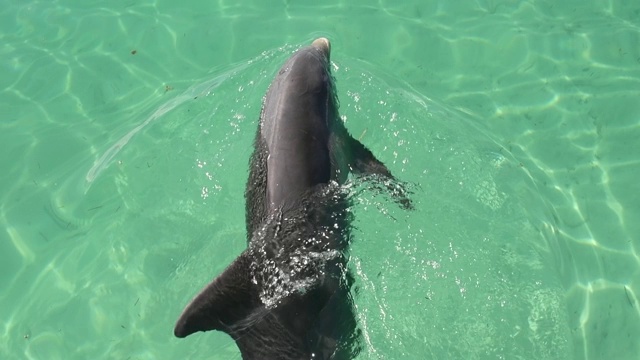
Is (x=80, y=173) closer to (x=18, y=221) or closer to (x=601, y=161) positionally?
(x=18, y=221)

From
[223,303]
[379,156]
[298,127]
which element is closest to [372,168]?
[379,156]

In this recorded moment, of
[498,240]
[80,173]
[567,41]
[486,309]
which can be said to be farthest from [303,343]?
[567,41]

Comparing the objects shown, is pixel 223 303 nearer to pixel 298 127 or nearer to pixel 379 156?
pixel 298 127

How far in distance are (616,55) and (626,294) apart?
9.98 feet

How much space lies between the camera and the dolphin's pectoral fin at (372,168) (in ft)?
18.6

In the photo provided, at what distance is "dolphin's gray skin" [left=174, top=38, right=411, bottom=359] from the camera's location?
14.3 ft

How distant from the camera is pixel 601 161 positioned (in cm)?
648

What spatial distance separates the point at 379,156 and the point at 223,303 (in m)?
2.48

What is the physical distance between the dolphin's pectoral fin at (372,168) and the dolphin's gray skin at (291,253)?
0.13 meters

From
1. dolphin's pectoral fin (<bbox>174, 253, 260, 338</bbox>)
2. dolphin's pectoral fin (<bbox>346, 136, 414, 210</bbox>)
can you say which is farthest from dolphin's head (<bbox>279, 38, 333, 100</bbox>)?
dolphin's pectoral fin (<bbox>174, 253, 260, 338</bbox>)

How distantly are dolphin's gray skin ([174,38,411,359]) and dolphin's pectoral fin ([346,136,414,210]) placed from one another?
0.42 ft

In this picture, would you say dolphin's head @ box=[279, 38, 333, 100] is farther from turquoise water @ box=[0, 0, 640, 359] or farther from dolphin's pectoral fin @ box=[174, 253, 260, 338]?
dolphin's pectoral fin @ box=[174, 253, 260, 338]

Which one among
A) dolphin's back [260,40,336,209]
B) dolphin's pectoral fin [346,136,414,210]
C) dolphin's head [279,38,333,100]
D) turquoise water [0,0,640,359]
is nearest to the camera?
dolphin's back [260,40,336,209]

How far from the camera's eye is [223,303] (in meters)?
4.33
